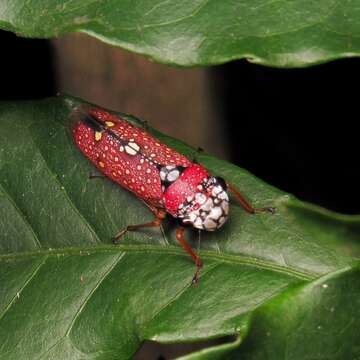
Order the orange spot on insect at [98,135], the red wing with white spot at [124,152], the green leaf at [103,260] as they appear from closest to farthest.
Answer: the green leaf at [103,260], the red wing with white spot at [124,152], the orange spot on insect at [98,135]

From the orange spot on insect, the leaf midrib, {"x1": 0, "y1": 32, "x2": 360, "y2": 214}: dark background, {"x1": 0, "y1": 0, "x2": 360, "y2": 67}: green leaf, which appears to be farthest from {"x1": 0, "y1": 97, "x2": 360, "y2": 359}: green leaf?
{"x1": 0, "y1": 32, "x2": 360, "y2": 214}: dark background

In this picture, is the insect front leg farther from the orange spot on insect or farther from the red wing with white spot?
the orange spot on insect

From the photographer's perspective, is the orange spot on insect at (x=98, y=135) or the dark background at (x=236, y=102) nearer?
the orange spot on insect at (x=98, y=135)

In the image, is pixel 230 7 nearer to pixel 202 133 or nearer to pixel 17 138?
pixel 17 138

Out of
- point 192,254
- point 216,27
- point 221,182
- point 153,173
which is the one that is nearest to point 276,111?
point 153,173

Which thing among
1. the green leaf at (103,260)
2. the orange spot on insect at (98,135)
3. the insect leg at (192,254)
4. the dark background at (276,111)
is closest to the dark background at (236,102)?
the dark background at (276,111)

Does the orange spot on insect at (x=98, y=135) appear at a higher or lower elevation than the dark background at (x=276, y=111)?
higher

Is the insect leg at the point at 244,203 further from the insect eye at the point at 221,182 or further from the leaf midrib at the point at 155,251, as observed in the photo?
the leaf midrib at the point at 155,251

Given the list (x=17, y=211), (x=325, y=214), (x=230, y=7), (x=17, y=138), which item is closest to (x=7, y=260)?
(x=17, y=211)

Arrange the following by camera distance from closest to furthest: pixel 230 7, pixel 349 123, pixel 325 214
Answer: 1. pixel 325 214
2. pixel 230 7
3. pixel 349 123
